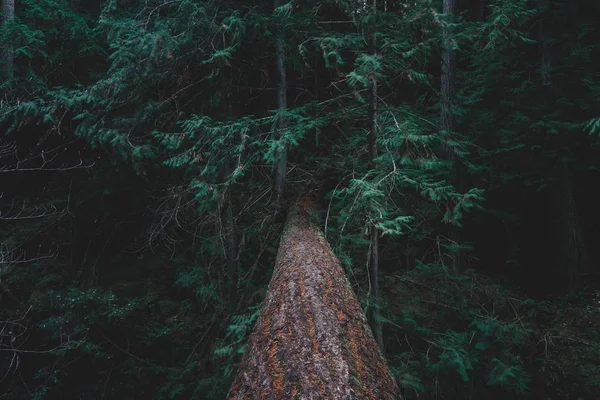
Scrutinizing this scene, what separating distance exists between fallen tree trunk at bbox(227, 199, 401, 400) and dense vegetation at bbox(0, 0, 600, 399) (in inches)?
51.7

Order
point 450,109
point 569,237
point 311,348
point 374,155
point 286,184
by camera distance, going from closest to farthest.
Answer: point 311,348, point 374,155, point 286,184, point 450,109, point 569,237

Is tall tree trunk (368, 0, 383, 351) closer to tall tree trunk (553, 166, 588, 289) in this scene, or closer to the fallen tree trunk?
the fallen tree trunk

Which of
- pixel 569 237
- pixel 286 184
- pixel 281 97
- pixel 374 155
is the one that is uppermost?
pixel 281 97

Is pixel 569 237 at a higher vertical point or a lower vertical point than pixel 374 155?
lower

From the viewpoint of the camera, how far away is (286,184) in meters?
7.43

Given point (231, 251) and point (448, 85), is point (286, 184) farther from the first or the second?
point (448, 85)

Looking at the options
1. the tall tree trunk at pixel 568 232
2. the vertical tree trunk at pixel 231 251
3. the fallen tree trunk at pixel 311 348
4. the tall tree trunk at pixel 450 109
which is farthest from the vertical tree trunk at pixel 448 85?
the fallen tree trunk at pixel 311 348

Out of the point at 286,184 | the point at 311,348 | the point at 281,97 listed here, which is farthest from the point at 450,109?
the point at 311,348

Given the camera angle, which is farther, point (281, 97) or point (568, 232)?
point (568, 232)

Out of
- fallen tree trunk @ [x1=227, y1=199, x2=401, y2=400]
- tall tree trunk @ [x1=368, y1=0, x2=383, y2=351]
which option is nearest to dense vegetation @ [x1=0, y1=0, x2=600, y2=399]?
tall tree trunk @ [x1=368, y1=0, x2=383, y2=351]

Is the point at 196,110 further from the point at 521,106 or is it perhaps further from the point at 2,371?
the point at 521,106

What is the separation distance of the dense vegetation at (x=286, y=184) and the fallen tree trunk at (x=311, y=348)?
1314 mm


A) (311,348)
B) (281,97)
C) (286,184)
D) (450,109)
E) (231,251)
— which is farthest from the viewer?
(450,109)

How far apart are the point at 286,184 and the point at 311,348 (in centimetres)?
532
